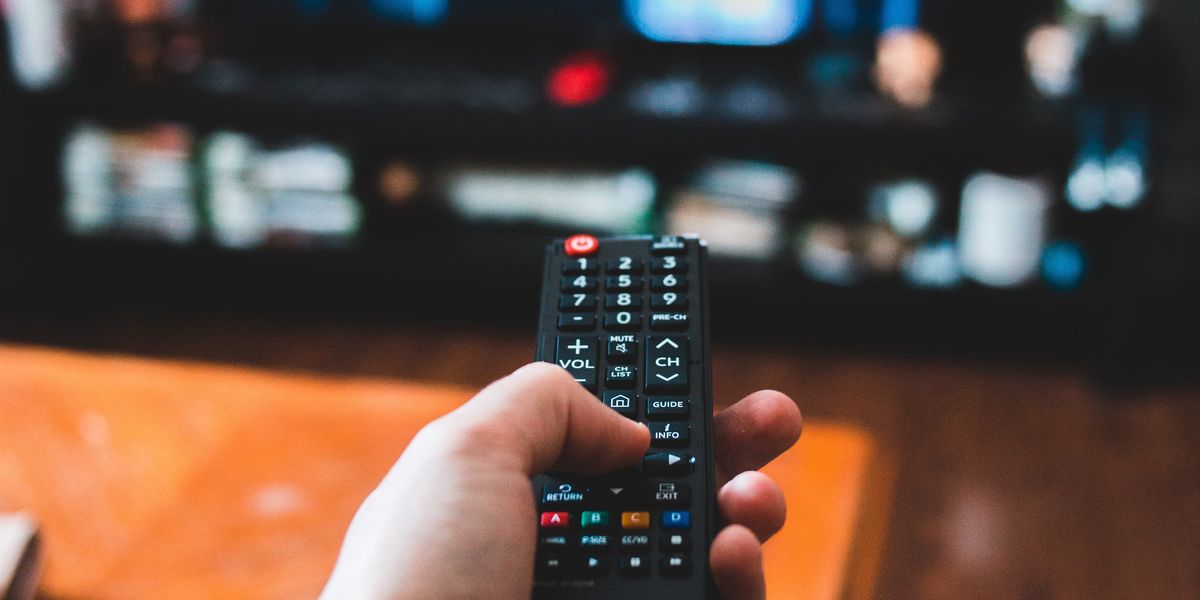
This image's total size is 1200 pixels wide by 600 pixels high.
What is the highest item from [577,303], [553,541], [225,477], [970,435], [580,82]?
[580,82]

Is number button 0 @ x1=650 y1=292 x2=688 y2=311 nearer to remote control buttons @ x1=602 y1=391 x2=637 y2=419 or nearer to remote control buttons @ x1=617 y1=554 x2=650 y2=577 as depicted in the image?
remote control buttons @ x1=602 y1=391 x2=637 y2=419

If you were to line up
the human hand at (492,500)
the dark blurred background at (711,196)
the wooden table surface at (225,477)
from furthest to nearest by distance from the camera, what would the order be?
the dark blurred background at (711,196) < the wooden table surface at (225,477) < the human hand at (492,500)

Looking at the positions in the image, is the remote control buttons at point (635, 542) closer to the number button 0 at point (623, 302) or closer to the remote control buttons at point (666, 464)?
the remote control buttons at point (666, 464)

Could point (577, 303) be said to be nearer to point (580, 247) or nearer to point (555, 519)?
point (580, 247)

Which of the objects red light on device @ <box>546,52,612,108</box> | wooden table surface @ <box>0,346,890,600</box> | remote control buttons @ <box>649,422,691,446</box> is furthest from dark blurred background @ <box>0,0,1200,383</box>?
remote control buttons @ <box>649,422,691,446</box>

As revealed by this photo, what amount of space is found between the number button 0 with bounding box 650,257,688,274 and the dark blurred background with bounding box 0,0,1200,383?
3.65ft

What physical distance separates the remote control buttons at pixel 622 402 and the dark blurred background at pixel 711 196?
0.95m

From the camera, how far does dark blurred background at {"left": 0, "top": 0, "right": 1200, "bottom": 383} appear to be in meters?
1.76

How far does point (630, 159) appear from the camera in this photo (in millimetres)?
1984

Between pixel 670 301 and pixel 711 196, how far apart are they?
1237 millimetres

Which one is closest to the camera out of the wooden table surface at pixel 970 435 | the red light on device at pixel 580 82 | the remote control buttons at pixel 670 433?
the remote control buttons at pixel 670 433

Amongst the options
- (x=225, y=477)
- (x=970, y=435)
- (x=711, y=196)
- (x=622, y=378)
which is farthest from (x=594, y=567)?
(x=711, y=196)

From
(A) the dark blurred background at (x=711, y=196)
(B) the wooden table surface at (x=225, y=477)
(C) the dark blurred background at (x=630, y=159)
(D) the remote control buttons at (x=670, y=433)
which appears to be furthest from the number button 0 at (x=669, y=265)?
(C) the dark blurred background at (x=630, y=159)

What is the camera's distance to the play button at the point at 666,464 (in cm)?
62
